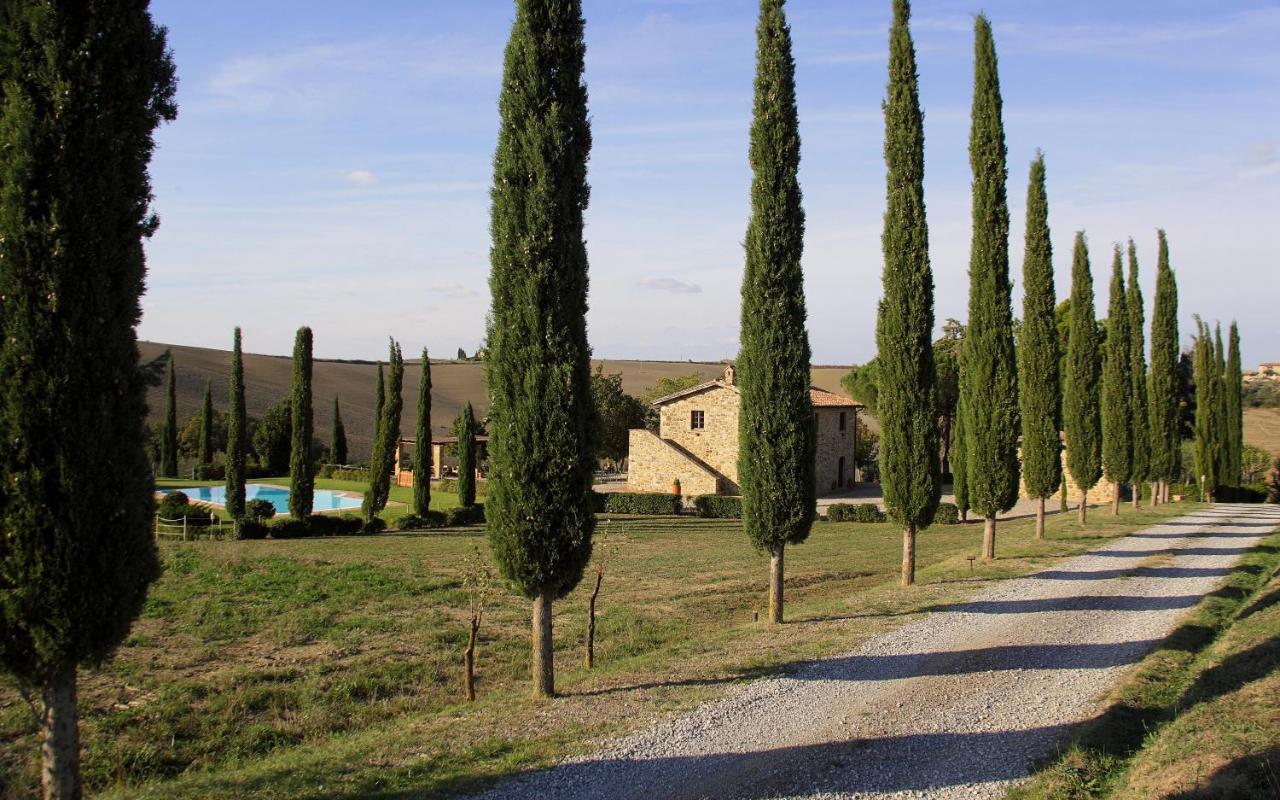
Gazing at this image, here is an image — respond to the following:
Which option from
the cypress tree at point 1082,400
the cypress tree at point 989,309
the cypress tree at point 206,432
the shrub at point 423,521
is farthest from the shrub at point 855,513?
the cypress tree at point 206,432

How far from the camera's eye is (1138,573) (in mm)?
16484

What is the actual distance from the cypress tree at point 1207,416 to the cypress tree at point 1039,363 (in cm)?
2063

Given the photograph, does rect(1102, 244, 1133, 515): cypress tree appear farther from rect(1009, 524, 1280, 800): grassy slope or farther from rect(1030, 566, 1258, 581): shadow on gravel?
rect(1009, 524, 1280, 800): grassy slope

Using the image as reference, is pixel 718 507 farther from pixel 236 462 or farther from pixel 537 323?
pixel 537 323

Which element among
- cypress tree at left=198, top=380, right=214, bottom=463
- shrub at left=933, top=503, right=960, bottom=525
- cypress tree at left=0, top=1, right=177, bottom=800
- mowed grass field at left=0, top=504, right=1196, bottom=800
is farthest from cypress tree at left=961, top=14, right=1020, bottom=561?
cypress tree at left=198, top=380, right=214, bottom=463

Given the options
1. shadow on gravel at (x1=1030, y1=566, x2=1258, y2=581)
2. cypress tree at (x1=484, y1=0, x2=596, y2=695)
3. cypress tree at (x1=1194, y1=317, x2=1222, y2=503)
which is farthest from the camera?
cypress tree at (x1=1194, y1=317, x2=1222, y2=503)

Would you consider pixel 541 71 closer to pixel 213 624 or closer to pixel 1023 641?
pixel 1023 641

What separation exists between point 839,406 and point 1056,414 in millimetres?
27320

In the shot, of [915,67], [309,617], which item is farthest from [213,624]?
[915,67]

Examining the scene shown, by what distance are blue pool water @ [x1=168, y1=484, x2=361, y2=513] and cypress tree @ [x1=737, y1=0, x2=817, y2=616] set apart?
119 ft

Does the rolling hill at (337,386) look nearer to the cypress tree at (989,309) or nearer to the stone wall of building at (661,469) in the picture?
the stone wall of building at (661,469)

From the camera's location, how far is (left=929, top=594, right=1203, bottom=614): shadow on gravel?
13.2 m

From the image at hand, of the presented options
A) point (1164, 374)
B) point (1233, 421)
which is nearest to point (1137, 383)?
point (1164, 374)

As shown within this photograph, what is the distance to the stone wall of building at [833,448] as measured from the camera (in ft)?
159
